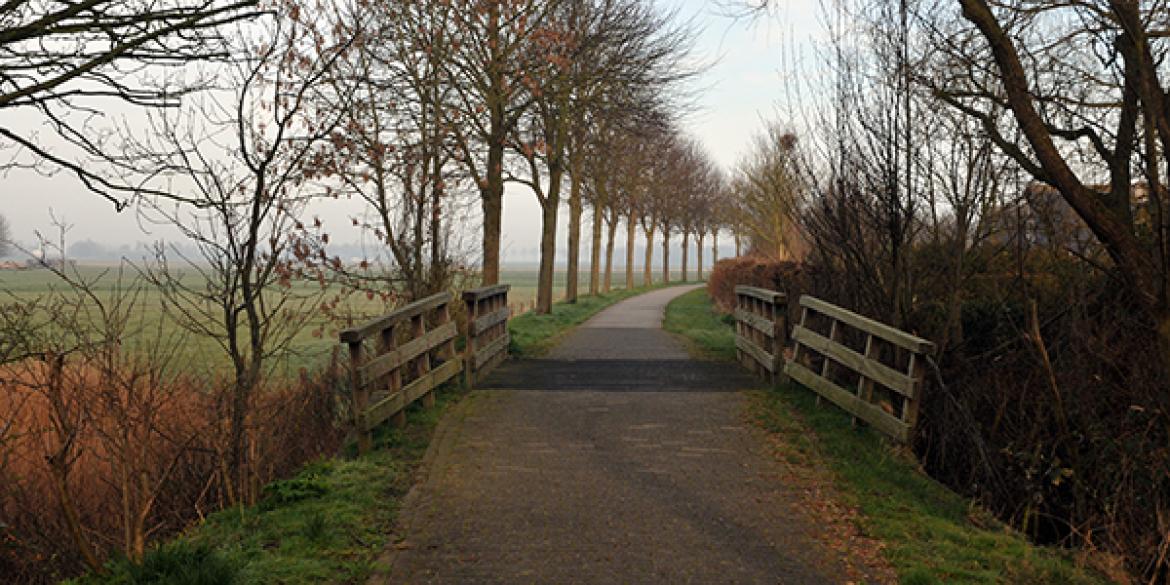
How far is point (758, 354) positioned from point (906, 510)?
4.97 metres

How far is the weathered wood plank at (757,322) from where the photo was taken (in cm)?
1026

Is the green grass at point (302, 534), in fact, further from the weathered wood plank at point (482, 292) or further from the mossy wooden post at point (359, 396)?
the weathered wood plank at point (482, 292)

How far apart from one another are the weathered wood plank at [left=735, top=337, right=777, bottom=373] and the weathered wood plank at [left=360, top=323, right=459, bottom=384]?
3.72 meters

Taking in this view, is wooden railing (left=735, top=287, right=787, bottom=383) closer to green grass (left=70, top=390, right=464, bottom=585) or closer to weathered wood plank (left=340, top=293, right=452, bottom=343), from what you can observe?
weathered wood plank (left=340, top=293, right=452, bottom=343)

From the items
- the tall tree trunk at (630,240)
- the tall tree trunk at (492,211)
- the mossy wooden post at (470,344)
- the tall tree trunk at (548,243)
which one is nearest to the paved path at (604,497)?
the mossy wooden post at (470,344)

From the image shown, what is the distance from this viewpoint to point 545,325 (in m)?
20.1

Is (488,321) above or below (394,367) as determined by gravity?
above

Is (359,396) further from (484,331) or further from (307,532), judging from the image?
(484,331)

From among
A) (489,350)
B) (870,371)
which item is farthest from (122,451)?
(489,350)

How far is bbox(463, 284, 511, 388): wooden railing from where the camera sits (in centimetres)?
1013

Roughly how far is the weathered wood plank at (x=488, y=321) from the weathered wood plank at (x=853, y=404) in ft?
11.9

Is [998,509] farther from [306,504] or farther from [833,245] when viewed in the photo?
[306,504]

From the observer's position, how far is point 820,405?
8.86 metres

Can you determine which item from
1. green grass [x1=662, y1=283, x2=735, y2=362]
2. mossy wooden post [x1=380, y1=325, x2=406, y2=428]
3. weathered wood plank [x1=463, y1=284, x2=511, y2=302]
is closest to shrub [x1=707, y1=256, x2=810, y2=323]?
green grass [x1=662, y1=283, x2=735, y2=362]
